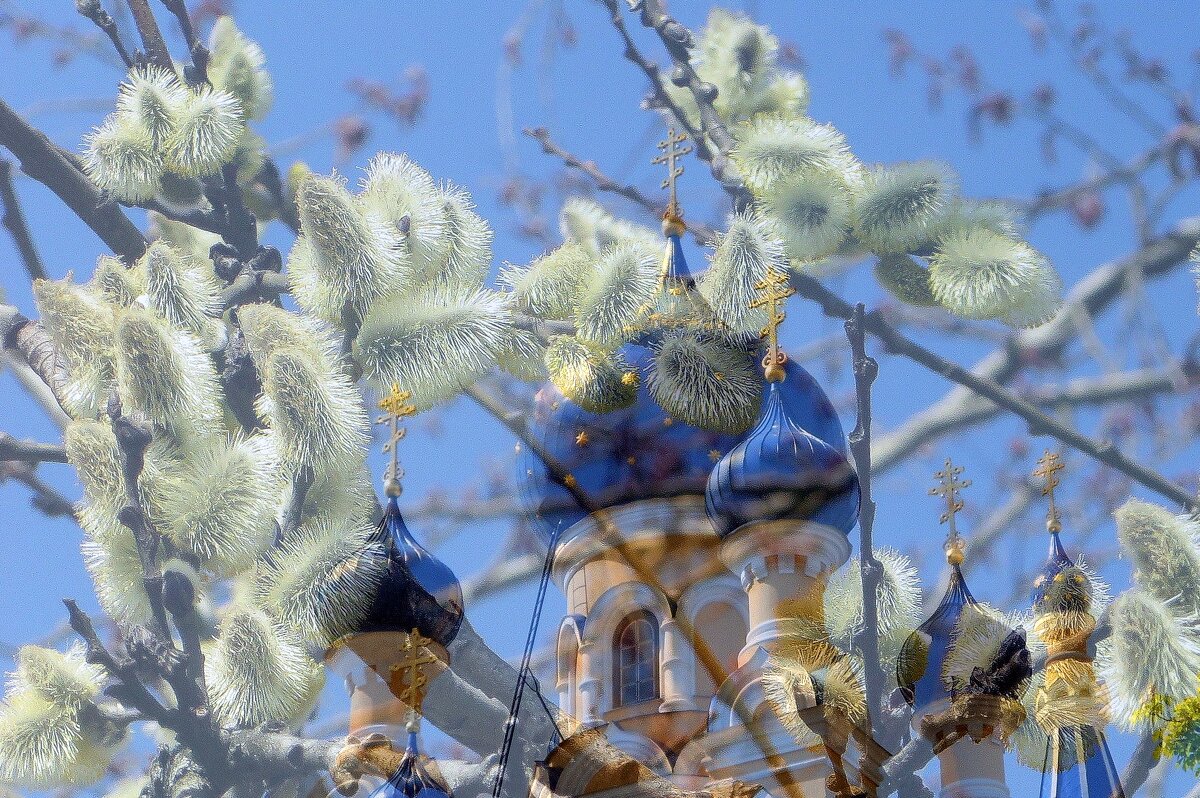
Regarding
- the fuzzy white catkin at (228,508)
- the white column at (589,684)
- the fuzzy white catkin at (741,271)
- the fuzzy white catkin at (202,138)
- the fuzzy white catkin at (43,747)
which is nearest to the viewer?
the white column at (589,684)

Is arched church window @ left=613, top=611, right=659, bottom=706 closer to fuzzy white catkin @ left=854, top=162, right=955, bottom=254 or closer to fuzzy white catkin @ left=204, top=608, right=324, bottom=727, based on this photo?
fuzzy white catkin @ left=204, top=608, right=324, bottom=727

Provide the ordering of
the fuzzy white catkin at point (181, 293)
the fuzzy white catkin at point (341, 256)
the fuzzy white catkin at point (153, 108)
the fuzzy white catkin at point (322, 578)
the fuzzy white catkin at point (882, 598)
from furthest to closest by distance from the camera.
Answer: the fuzzy white catkin at point (153, 108) → the fuzzy white catkin at point (181, 293) → the fuzzy white catkin at point (341, 256) → the fuzzy white catkin at point (322, 578) → the fuzzy white catkin at point (882, 598)

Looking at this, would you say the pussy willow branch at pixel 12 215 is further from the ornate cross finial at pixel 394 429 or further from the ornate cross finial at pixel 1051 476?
the ornate cross finial at pixel 1051 476

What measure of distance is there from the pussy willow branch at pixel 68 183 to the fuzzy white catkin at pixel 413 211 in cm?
154

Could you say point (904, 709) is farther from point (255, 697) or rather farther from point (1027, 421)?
point (255, 697)

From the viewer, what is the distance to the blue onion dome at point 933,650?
10906mm

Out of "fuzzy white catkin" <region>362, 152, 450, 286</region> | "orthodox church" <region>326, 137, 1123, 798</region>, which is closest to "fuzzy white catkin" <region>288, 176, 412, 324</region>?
"fuzzy white catkin" <region>362, 152, 450, 286</region>

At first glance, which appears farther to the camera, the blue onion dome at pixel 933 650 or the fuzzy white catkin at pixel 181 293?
the fuzzy white catkin at pixel 181 293

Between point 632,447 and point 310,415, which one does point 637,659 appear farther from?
point 310,415

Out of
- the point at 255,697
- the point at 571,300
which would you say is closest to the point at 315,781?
the point at 255,697

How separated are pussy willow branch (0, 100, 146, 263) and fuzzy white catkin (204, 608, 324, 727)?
3.05 metres

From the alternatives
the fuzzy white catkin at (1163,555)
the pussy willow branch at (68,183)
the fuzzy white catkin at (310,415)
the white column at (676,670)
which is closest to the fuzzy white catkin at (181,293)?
the pussy willow branch at (68,183)

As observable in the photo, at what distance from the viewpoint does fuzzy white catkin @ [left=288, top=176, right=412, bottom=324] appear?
13125 mm

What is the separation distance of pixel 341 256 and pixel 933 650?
12.6 feet
